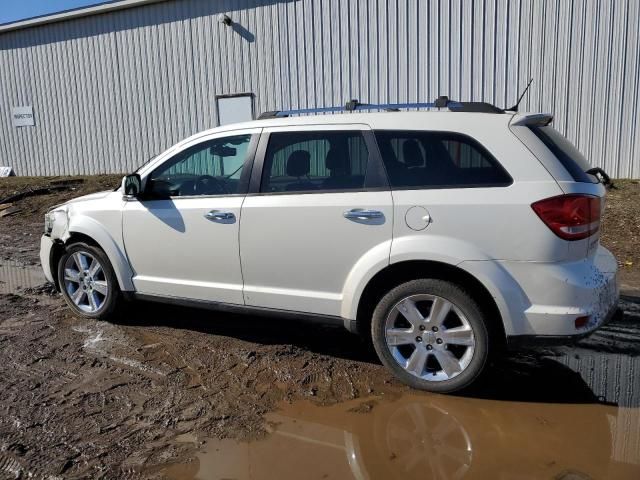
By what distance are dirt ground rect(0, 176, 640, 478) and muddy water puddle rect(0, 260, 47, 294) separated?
1110 millimetres

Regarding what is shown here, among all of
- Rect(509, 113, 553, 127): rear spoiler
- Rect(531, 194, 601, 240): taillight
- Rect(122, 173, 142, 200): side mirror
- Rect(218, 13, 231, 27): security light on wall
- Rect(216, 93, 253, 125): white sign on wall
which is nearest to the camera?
Rect(531, 194, 601, 240): taillight

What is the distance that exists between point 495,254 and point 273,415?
1.67 metres

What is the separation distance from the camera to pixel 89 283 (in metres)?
5.22

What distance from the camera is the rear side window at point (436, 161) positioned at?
3537mm

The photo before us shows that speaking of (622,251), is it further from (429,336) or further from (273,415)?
(273,415)

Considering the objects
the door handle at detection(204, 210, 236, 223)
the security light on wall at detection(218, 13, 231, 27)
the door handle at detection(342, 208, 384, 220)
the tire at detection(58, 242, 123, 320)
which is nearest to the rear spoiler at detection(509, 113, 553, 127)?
the door handle at detection(342, 208, 384, 220)

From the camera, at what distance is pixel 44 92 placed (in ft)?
58.6

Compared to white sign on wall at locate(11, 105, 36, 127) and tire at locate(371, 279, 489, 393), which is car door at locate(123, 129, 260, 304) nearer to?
tire at locate(371, 279, 489, 393)

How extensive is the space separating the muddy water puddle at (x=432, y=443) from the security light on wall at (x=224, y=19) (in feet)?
40.9

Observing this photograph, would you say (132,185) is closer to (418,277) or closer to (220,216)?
(220,216)

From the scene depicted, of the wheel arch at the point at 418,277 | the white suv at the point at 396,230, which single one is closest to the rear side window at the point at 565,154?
the white suv at the point at 396,230

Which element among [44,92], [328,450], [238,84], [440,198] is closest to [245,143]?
[440,198]

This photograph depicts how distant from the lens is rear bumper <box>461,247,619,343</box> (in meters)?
3.32

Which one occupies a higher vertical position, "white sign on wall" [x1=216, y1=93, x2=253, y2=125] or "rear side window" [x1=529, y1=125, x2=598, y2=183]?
"white sign on wall" [x1=216, y1=93, x2=253, y2=125]
